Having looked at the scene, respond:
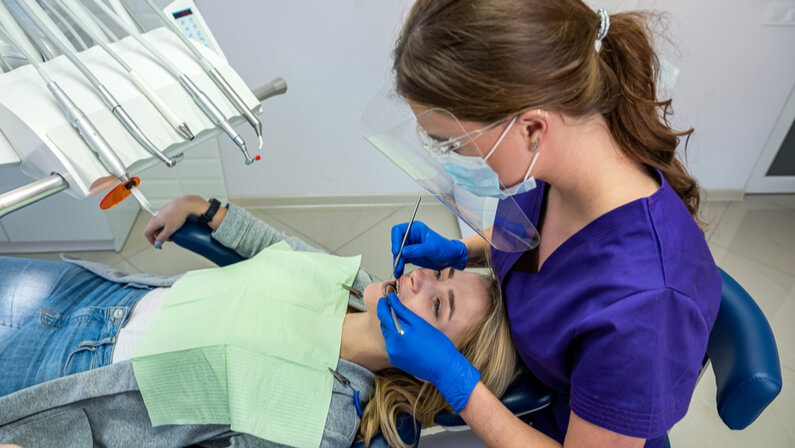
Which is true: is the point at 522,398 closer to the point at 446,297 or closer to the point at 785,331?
the point at 446,297

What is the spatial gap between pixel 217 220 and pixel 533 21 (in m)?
1.04

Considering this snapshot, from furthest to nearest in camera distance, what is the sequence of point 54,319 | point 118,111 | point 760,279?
1. point 760,279
2. point 54,319
3. point 118,111

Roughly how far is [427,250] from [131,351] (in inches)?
31.0

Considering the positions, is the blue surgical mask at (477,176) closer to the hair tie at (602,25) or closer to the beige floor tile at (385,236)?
the hair tie at (602,25)

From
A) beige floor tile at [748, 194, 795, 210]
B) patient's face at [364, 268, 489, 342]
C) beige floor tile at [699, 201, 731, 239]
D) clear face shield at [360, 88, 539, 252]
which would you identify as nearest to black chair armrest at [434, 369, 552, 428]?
patient's face at [364, 268, 489, 342]

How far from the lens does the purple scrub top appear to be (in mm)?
822

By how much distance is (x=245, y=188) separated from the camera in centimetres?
273

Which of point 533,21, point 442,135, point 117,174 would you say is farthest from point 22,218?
point 533,21

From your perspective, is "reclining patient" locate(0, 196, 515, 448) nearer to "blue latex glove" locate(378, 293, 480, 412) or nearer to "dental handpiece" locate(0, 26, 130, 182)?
"blue latex glove" locate(378, 293, 480, 412)

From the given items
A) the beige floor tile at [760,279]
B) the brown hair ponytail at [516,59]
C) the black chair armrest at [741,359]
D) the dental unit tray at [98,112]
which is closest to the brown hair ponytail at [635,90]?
the brown hair ponytail at [516,59]

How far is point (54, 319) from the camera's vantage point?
1.32 meters

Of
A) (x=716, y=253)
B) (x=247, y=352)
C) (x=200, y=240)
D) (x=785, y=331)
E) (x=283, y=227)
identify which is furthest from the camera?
(x=283, y=227)

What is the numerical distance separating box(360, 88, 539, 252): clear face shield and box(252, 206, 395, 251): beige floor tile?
162cm

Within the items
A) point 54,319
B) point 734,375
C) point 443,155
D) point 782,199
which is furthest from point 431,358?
point 782,199
